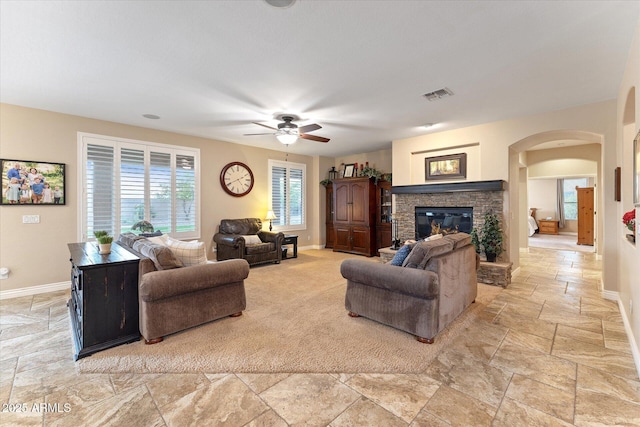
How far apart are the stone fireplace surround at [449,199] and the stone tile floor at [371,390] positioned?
2387 mm

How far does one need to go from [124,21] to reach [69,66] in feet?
4.04

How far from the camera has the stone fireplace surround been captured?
15.6ft

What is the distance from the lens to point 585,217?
8.42 meters

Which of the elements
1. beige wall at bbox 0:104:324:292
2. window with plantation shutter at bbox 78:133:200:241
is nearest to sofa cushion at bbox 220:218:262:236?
window with plantation shutter at bbox 78:133:200:241

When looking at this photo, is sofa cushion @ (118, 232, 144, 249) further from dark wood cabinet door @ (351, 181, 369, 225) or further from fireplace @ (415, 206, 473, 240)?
dark wood cabinet door @ (351, 181, 369, 225)

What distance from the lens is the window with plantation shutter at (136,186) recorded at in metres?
4.51

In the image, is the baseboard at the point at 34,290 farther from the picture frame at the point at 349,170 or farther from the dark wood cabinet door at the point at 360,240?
the picture frame at the point at 349,170

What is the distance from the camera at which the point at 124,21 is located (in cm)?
218

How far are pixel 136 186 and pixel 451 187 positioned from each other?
5680mm

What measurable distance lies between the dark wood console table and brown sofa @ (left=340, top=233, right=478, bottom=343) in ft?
6.99

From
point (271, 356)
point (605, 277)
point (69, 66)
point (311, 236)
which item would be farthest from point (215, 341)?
point (311, 236)

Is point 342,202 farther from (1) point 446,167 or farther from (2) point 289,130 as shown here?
(2) point 289,130

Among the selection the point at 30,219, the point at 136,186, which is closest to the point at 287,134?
the point at 136,186

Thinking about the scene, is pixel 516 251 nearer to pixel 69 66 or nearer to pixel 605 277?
pixel 605 277
